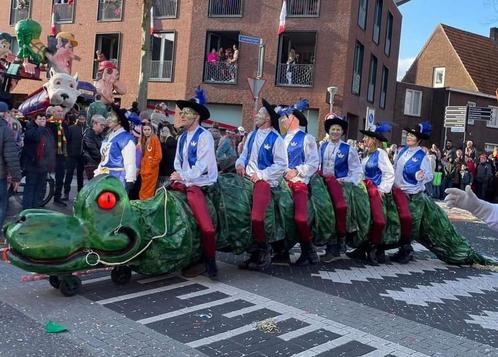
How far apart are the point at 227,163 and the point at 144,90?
6.63m

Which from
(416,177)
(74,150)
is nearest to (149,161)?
(74,150)

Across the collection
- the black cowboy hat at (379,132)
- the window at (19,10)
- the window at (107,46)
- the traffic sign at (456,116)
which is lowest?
the black cowboy hat at (379,132)

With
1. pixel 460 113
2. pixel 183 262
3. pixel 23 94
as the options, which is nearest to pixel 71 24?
pixel 23 94

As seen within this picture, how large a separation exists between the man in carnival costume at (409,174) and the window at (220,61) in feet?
55.1

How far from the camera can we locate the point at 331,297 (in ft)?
20.1

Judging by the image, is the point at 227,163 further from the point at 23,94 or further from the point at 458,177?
the point at 23,94

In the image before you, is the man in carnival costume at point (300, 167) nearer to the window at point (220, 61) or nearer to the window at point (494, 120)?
the window at point (220, 61)

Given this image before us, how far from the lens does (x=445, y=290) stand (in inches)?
272

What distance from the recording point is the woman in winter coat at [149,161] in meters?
9.34

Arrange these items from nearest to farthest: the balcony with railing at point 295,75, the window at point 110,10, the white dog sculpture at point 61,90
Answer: the white dog sculpture at point 61,90 → the balcony with railing at point 295,75 → the window at point 110,10

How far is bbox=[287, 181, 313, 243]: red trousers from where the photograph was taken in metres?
7.07

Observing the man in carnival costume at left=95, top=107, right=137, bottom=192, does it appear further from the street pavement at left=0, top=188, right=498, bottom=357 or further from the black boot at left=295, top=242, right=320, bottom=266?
the black boot at left=295, top=242, right=320, bottom=266

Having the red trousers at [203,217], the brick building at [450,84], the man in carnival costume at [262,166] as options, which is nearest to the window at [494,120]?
the brick building at [450,84]

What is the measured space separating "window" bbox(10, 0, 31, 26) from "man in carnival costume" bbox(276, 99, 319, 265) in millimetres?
27051
